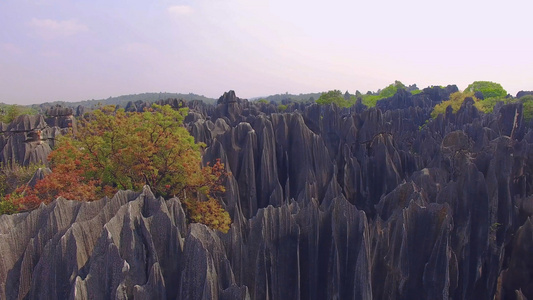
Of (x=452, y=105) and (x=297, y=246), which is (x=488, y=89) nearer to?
(x=452, y=105)

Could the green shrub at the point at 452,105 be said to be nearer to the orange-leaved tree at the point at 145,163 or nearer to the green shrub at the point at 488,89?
the green shrub at the point at 488,89

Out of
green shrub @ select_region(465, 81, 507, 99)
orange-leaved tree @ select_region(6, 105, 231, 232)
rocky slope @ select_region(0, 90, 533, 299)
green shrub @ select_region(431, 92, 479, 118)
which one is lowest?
rocky slope @ select_region(0, 90, 533, 299)

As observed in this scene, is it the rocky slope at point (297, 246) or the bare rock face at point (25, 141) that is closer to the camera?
the rocky slope at point (297, 246)

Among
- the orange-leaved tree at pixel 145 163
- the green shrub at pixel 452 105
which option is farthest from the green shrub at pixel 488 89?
the orange-leaved tree at pixel 145 163

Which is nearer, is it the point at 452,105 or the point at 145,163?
the point at 145,163

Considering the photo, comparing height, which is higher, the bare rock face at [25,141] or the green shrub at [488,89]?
the green shrub at [488,89]

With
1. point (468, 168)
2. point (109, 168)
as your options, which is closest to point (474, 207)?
point (468, 168)

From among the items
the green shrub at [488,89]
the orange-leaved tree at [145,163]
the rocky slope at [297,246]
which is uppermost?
the green shrub at [488,89]

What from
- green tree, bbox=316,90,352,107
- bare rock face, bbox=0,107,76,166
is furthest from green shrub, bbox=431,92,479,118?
bare rock face, bbox=0,107,76,166

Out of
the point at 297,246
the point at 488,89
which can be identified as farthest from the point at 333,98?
the point at 297,246

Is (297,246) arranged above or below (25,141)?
below

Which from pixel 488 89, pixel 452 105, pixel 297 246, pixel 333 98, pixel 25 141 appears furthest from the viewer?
pixel 488 89

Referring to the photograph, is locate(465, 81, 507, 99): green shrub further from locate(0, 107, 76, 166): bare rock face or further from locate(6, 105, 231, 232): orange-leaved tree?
locate(0, 107, 76, 166): bare rock face
